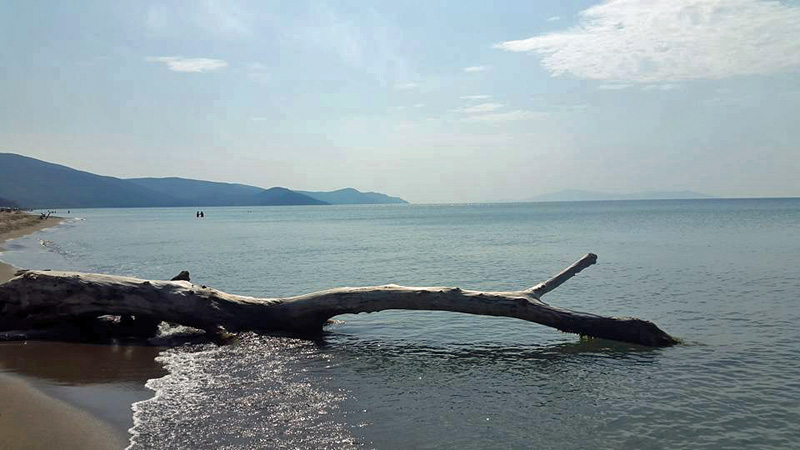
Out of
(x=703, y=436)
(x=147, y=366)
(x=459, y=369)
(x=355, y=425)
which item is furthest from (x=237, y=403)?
(x=703, y=436)

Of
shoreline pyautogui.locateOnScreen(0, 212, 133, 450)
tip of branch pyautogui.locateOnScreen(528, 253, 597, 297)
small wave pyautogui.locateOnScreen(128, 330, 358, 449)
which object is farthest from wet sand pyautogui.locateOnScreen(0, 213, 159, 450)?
tip of branch pyautogui.locateOnScreen(528, 253, 597, 297)

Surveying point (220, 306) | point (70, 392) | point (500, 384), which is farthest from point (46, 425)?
point (500, 384)

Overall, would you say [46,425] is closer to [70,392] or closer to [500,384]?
[70,392]

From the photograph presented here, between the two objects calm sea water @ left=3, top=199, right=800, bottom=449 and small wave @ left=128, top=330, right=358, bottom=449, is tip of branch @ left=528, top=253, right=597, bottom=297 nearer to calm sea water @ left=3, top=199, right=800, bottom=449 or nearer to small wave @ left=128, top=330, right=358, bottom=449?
calm sea water @ left=3, top=199, right=800, bottom=449

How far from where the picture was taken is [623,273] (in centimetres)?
2586

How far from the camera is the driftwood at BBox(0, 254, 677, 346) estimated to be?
12.1 metres

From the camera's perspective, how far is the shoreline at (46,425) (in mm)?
6586

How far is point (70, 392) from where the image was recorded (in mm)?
8531

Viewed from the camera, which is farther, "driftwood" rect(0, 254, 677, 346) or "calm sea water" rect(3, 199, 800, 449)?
"driftwood" rect(0, 254, 677, 346)

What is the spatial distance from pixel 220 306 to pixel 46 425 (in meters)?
5.76

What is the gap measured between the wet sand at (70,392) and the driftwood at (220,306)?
873mm

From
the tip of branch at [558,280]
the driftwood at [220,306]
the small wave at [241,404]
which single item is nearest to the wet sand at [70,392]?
the small wave at [241,404]

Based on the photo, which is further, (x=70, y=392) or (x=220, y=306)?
(x=220, y=306)

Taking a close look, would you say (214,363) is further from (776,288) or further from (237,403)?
(776,288)
